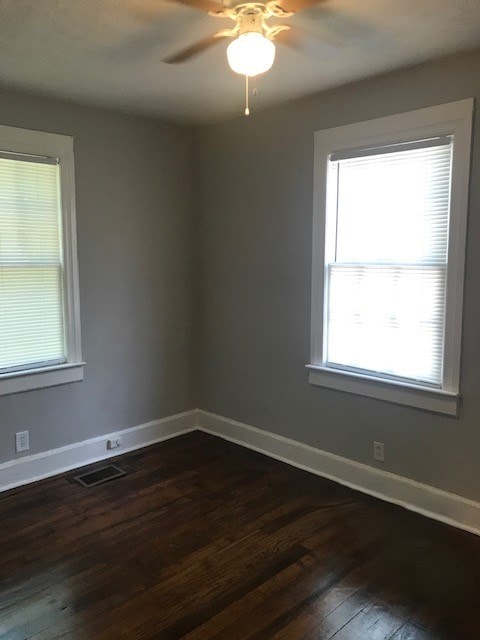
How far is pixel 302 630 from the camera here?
82.1 inches

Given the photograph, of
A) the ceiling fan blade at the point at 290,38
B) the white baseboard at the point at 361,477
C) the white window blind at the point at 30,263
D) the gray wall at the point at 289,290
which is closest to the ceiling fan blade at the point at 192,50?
the ceiling fan blade at the point at 290,38

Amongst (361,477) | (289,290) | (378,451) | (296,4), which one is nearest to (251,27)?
(296,4)

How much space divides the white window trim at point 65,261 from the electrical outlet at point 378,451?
2.01m

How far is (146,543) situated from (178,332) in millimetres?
1831

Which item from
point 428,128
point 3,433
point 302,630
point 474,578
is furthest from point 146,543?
point 428,128

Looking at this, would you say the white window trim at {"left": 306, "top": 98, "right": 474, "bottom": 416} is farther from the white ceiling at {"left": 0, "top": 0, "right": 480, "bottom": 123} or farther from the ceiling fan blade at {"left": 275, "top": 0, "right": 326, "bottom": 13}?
the ceiling fan blade at {"left": 275, "top": 0, "right": 326, "bottom": 13}

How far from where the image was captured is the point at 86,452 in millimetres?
3688

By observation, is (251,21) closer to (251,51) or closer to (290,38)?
(251,51)

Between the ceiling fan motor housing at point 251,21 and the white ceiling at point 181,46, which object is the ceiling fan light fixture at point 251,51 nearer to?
the ceiling fan motor housing at point 251,21

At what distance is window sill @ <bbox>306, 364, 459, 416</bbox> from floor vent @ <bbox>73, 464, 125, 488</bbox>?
1.47 m

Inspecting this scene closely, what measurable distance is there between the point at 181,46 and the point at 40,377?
85.7 inches

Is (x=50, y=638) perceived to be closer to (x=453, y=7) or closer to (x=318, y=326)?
(x=318, y=326)

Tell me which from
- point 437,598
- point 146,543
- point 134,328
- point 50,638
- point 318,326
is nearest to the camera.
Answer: point 50,638

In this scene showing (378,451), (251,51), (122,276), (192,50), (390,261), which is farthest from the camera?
(122,276)
